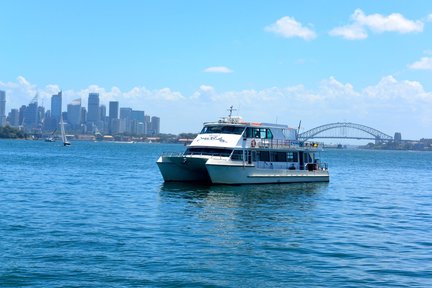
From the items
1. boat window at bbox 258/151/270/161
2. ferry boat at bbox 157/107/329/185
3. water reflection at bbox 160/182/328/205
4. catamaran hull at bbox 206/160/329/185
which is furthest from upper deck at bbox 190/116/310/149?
water reflection at bbox 160/182/328/205

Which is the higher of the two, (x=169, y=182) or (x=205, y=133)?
(x=205, y=133)

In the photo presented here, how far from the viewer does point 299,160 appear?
48.0 m

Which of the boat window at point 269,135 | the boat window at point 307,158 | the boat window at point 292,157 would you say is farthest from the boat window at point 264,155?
the boat window at point 307,158

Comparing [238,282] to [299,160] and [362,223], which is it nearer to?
[362,223]

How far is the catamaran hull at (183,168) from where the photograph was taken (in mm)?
39500

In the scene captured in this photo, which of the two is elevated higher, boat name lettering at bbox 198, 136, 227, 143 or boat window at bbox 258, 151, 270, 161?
boat name lettering at bbox 198, 136, 227, 143

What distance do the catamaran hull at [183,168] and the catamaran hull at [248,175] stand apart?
79 cm

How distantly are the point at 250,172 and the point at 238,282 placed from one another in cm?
2589

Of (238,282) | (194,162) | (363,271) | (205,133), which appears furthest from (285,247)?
(205,133)

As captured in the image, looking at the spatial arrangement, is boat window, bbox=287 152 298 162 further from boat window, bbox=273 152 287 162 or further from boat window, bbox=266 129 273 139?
boat window, bbox=266 129 273 139

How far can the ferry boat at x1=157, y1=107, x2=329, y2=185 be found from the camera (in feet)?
130

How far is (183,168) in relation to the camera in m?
41.4

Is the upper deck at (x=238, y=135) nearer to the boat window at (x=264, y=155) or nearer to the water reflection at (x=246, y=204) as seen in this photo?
the boat window at (x=264, y=155)

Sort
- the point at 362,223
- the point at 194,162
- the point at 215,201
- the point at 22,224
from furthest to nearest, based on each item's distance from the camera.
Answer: the point at 194,162
the point at 215,201
the point at 362,223
the point at 22,224
